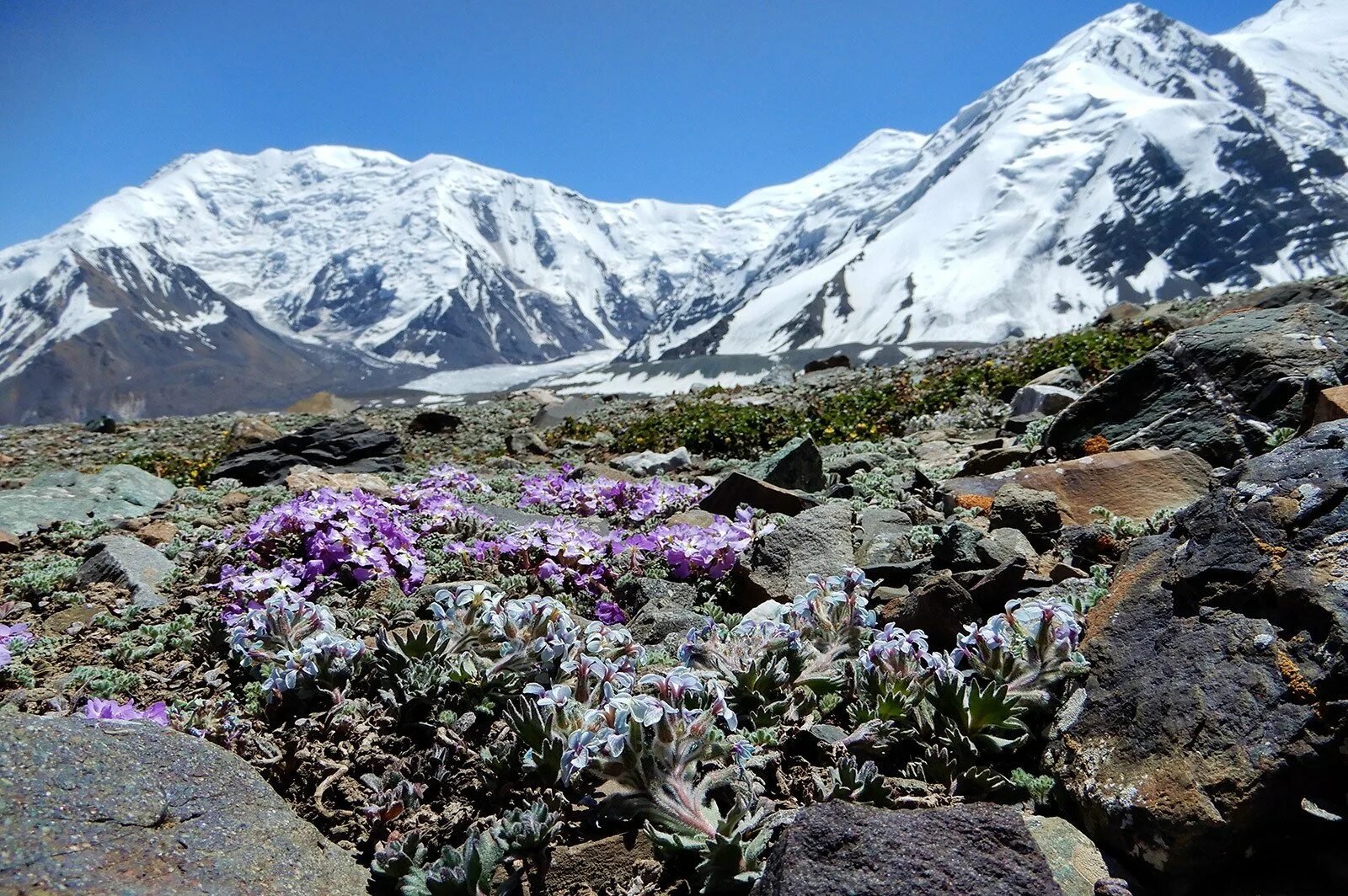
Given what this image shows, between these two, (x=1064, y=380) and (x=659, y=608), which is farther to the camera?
(x=1064, y=380)

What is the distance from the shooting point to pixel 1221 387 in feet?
24.2

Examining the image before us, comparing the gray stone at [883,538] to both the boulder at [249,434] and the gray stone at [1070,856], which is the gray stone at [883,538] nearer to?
the gray stone at [1070,856]

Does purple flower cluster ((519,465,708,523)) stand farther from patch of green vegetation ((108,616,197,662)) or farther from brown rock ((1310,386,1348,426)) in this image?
brown rock ((1310,386,1348,426))

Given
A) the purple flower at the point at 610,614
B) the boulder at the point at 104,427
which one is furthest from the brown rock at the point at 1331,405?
the boulder at the point at 104,427


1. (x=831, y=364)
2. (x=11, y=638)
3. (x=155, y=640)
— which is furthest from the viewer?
(x=831, y=364)

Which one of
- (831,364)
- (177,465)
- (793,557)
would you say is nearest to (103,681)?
(793,557)

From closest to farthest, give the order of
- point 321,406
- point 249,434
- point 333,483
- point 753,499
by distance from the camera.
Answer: point 753,499 → point 333,483 → point 249,434 → point 321,406

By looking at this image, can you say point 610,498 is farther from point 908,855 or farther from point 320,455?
point 320,455

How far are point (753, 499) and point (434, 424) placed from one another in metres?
15.3

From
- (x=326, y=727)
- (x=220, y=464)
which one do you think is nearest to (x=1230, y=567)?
(x=326, y=727)

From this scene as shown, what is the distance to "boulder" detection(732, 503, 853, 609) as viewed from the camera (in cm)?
574

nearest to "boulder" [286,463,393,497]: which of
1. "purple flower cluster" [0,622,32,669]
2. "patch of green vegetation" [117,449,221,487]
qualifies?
"purple flower cluster" [0,622,32,669]

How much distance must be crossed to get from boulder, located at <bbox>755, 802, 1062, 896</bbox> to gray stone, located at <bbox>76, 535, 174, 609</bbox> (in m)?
4.87

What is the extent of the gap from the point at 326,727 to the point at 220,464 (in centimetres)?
1098
